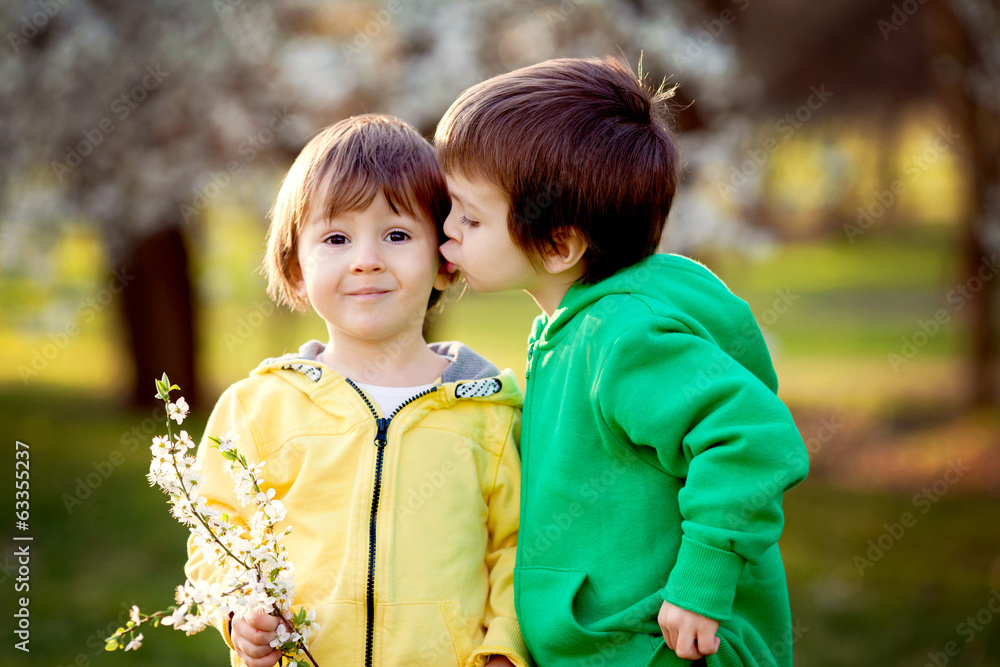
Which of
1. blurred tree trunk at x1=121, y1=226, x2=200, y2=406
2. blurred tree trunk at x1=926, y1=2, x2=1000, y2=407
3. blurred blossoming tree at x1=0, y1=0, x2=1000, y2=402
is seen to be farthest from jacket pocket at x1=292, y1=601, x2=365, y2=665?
blurred tree trunk at x1=926, y1=2, x2=1000, y2=407

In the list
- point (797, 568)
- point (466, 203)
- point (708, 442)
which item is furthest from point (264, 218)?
point (708, 442)

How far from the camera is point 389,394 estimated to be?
217 cm

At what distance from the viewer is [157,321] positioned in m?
8.51

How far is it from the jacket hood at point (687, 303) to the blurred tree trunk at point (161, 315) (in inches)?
278

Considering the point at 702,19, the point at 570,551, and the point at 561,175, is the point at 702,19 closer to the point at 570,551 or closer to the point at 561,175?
the point at 561,175

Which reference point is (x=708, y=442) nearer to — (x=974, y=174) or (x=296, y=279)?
(x=296, y=279)

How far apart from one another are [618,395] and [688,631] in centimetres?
48

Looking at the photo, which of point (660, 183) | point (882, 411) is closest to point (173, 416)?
point (660, 183)

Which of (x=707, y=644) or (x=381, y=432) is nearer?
(x=707, y=644)

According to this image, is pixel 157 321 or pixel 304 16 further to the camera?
pixel 157 321

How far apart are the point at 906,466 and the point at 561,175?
668cm

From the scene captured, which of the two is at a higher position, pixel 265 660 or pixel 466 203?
pixel 466 203

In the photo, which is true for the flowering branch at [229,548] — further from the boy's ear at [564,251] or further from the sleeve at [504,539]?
the boy's ear at [564,251]

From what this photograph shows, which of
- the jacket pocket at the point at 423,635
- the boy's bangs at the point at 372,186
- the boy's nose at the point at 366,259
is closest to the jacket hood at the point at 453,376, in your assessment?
the boy's nose at the point at 366,259
